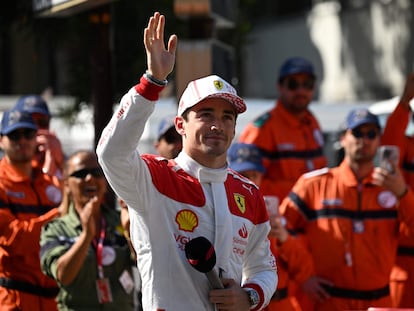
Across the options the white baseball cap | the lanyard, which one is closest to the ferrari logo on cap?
the white baseball cap

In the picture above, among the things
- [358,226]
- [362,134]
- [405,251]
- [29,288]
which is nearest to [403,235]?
[405,251]

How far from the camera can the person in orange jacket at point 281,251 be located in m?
8.07

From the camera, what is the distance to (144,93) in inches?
207

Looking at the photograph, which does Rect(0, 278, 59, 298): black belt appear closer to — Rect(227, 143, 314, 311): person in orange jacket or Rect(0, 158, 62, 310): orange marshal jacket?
Rect(0, 158, 62, 310): orange marshal jacket

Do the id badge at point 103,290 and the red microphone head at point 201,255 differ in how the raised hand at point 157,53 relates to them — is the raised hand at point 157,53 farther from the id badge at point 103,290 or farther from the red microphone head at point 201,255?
the id badge at point 103,290

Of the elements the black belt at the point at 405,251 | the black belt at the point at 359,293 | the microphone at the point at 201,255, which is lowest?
the black belt at the point at 359,293

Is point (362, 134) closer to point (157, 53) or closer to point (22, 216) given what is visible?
point (22, 216)

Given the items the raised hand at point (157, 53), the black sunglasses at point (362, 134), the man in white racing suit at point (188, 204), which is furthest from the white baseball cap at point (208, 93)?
→ the black sunglasses at point (362, 134)

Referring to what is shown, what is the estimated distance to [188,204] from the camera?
221 inches

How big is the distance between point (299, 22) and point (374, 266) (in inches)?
798

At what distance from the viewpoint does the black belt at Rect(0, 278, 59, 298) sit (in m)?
8.26

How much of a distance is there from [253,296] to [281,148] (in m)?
3.79

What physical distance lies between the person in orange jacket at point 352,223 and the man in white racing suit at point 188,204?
2796 mm

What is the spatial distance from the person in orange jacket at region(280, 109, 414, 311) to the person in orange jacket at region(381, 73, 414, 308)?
1.25 ft
